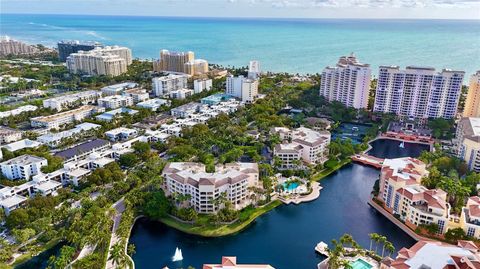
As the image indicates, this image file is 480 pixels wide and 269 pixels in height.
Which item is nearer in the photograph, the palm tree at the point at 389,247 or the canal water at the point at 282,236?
the palm tree at the point at 389,247

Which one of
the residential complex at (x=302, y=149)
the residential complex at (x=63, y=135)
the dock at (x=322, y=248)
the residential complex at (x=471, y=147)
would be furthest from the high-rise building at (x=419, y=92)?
the residential complex at (x=63, y=135)

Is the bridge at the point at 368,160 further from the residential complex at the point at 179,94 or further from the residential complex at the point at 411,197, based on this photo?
the residential complex at the point at 179,94

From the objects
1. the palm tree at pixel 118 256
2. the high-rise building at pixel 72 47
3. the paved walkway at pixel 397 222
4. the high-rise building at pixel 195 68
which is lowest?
the paved walkway at pixel 397 222

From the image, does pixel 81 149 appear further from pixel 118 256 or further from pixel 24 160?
pixel 118 256

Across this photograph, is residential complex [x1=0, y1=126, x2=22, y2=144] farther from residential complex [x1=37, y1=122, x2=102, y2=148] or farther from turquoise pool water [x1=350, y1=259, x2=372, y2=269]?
turquoise pool water [x1=350, y1=259, x2=372, y2=269]

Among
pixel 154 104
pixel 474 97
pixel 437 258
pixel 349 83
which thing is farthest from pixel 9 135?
pixel 474 97

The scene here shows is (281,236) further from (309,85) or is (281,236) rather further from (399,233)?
(309,85)

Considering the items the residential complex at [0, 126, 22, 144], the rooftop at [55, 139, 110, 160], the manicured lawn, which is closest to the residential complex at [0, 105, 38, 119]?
the residential complex at [0, 126, 22, 144]

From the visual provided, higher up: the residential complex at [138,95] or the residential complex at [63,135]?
the residential complex at [138,95]
